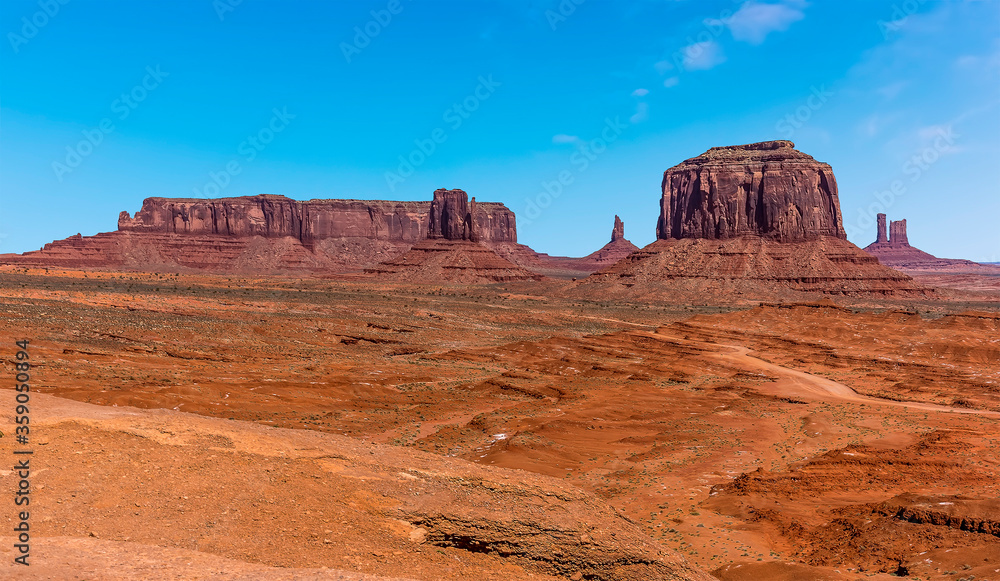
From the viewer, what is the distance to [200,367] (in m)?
29.5

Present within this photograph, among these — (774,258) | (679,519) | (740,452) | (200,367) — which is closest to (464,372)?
(200,367)

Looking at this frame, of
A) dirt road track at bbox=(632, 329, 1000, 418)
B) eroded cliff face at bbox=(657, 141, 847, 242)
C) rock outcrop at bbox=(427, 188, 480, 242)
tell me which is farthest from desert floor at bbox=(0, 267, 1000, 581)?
rock outcrop at bbox=(427, 188, 480, 242)

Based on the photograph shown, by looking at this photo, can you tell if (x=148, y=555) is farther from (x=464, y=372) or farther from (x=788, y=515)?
(x=464, y=372)

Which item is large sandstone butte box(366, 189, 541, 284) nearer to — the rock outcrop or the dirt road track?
the rock outcrop

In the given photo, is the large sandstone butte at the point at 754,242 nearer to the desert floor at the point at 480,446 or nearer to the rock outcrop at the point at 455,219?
the desert floor at the point at 480,446

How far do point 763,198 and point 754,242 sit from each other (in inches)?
367

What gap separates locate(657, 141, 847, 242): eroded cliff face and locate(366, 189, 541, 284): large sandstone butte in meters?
43.3

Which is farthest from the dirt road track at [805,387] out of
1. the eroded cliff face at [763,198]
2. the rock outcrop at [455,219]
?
the rock outcrop at [455,219]

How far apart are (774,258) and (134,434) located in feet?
369

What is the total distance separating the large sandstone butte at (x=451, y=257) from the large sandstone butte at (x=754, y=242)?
1390 inches

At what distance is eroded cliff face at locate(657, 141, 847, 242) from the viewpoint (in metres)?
115

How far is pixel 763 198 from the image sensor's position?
11638cm

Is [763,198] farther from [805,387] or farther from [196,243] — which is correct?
[196,243]

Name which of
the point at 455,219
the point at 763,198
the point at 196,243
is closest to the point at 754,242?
the point at 763,198
